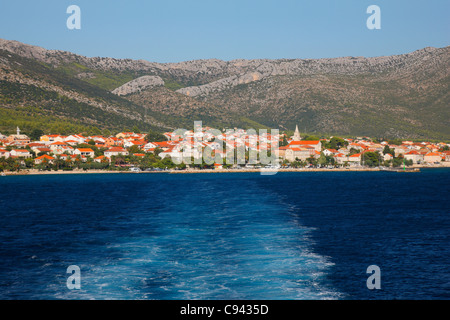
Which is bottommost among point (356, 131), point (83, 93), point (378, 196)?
point (378, 196)

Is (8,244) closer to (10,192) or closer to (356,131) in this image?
(10,192)

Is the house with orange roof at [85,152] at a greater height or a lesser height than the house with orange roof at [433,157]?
greater

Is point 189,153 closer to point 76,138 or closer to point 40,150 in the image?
point 76,138

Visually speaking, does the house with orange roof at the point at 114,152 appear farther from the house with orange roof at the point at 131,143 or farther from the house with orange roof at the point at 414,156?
the house with orange roof at the point at 414,156

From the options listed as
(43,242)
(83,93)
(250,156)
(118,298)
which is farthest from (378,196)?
(83,93)

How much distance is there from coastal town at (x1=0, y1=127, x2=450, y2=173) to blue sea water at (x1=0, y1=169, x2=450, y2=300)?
58.7 meters

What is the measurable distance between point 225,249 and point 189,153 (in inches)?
3457

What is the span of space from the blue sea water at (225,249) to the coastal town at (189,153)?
58.7 m

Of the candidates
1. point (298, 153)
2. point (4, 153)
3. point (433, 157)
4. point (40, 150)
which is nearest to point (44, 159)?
point (40, 150)

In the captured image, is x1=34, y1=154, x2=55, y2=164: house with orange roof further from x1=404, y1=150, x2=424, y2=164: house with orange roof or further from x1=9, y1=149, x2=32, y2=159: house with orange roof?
x1=404, y1=150, x2=424, y2=164: house with orange roof

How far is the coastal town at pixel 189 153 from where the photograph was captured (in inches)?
4035

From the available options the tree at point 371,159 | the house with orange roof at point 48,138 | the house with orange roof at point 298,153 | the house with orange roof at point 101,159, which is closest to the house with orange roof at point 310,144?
the house with orange roof at point 298,153

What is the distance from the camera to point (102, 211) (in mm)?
41500

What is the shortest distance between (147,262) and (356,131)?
166 m
